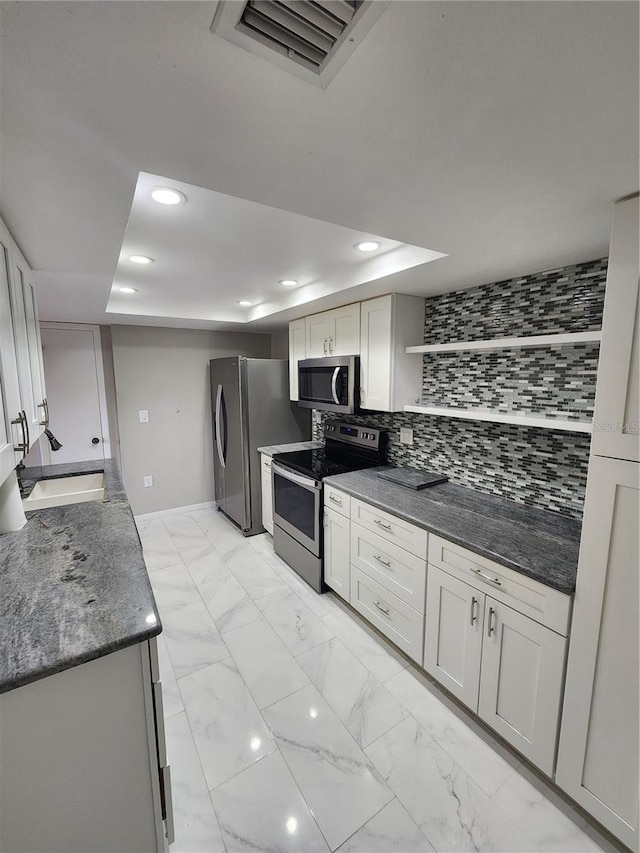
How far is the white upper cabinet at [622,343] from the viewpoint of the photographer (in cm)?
105

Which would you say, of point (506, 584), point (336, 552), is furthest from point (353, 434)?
point (506, 584)

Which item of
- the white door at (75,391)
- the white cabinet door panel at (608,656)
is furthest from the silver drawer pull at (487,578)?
the white door at (75,391)

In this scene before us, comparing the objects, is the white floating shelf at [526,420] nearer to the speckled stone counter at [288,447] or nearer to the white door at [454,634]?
the white door at [454,634]

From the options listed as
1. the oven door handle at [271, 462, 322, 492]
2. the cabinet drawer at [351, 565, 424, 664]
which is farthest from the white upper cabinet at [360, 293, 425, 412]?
Result: the cabinet drawer at [351, 565, 424, 664]

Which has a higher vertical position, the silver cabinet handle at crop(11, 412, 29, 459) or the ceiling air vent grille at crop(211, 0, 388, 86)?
the ceiling air vent grille at crop(211, 0, 388, 86)

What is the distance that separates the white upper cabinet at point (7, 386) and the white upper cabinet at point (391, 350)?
1.87 m

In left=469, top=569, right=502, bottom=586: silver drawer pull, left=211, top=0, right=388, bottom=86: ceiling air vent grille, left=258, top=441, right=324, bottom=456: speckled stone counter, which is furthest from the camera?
→ left=258, top=441, right=324, bottom=456: speckled stone counter

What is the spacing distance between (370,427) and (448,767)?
2.03 m

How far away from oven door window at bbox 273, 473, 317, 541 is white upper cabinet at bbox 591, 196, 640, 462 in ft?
5.76

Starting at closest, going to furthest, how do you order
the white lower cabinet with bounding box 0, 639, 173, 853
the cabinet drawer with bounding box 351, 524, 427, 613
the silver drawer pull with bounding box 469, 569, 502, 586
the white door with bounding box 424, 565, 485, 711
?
the white lower cabinet with bounding box 0, 639, 173, 853 < the silver drawer pull with bounding box 469, 569, 502, 586 < the white door with bounding box 424, 565, 485, 711 < the cabinet drawer with bounding box 351, 524, 427, 613

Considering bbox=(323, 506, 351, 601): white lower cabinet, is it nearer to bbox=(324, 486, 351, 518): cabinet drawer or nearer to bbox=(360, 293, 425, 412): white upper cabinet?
bbox=(324, 486, 351, 518): cabinet drawer

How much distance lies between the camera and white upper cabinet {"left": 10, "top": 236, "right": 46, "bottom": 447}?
4.34ft

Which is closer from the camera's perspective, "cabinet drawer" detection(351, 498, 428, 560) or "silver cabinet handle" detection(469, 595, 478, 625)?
"silver cabinet handle" detection(469, 595, 478, 625)

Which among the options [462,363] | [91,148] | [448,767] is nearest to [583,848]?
[448,767]
